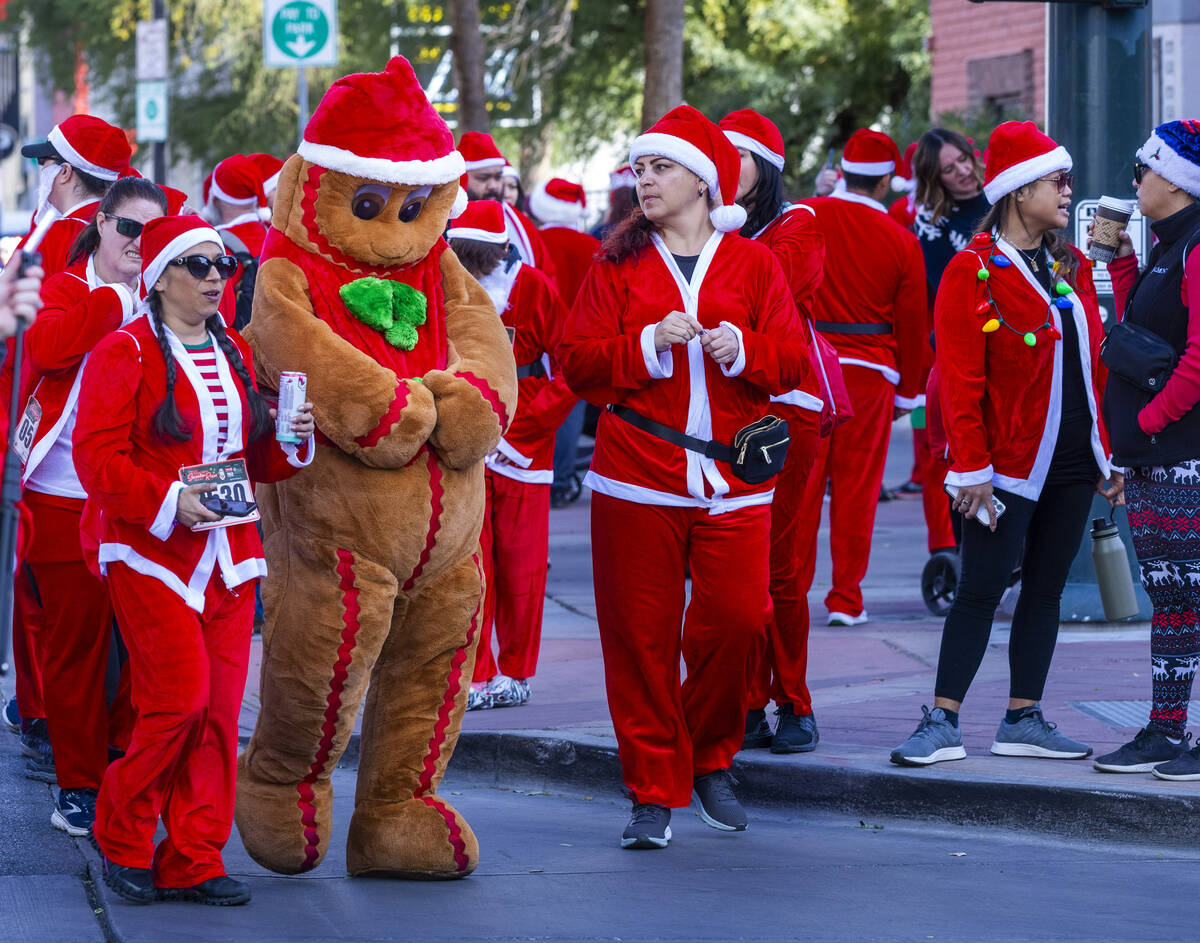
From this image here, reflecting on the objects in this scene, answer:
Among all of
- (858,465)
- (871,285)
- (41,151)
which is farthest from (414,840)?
(871,285)

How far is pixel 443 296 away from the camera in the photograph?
17.6ft

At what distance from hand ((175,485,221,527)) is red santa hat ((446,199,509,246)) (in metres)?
2.68

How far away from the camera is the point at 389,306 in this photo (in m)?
5.10

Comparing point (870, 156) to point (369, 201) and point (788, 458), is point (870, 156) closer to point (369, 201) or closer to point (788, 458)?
point (788, 458)

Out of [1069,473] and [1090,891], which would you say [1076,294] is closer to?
[1069,473]

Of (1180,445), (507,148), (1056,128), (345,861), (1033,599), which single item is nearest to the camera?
(345,861)

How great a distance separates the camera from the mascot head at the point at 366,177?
5.10 m

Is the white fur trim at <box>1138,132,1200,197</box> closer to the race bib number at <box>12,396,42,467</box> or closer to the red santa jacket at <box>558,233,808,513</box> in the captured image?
the red santa jacket at <box>558,233,808,513</box>

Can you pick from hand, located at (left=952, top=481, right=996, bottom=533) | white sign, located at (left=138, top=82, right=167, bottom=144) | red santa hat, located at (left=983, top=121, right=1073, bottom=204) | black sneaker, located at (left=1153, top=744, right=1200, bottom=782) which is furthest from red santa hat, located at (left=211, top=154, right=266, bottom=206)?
white sign, located at (left=138, top=82, right=167, bottom=144)

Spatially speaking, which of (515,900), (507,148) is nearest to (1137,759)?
(515,900)

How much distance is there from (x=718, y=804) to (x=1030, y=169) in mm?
2181

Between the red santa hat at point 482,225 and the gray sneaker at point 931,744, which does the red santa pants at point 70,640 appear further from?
the gray sneaker at point 931,744

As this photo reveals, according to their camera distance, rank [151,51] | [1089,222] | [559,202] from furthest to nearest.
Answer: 1. [151,51]
2. [559,202]
3. [1089,222]

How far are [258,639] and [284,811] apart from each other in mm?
3951
